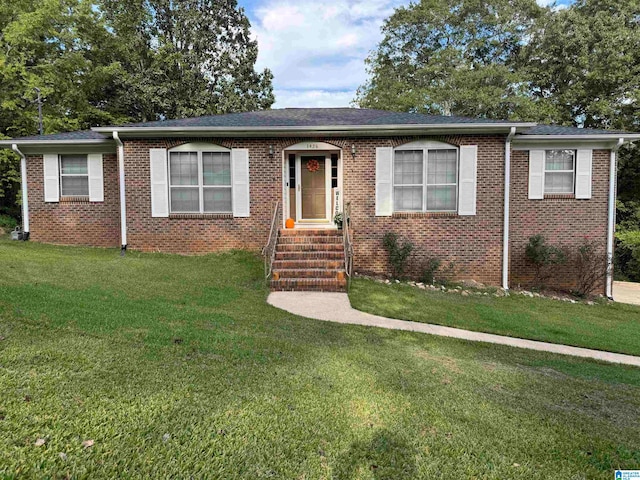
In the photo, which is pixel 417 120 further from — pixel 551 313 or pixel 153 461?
pixel 153 461

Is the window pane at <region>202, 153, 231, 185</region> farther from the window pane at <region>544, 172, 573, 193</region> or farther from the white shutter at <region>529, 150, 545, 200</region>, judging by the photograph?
the window pane at <region>544, 172, 573, 193</region>

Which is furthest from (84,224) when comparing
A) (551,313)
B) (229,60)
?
(229,60)

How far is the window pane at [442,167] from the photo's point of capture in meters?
9.23

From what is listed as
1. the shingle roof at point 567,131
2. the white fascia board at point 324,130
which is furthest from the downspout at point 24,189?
the shingle roof at point 567,131

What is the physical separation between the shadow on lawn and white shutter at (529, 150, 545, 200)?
9117 mm

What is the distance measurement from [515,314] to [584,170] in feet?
16.6

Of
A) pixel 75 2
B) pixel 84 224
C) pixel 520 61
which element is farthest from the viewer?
pixel 520 61

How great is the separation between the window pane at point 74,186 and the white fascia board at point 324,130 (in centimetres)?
195

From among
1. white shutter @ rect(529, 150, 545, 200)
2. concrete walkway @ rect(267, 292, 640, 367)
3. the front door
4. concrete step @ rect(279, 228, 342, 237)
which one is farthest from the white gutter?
concrete walkway @ rect(267, 292, 640, 367)

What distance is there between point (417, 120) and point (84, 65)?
1682 centimetres

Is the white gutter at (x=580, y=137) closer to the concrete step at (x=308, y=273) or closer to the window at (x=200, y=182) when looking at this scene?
the concrete step at (x=308, y=273)

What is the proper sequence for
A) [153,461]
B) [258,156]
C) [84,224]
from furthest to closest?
[84,224] < [258,156] < [153,461]

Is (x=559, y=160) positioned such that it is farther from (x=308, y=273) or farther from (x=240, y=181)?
(x=240, y=181)

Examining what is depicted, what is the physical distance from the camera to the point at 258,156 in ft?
30.6
